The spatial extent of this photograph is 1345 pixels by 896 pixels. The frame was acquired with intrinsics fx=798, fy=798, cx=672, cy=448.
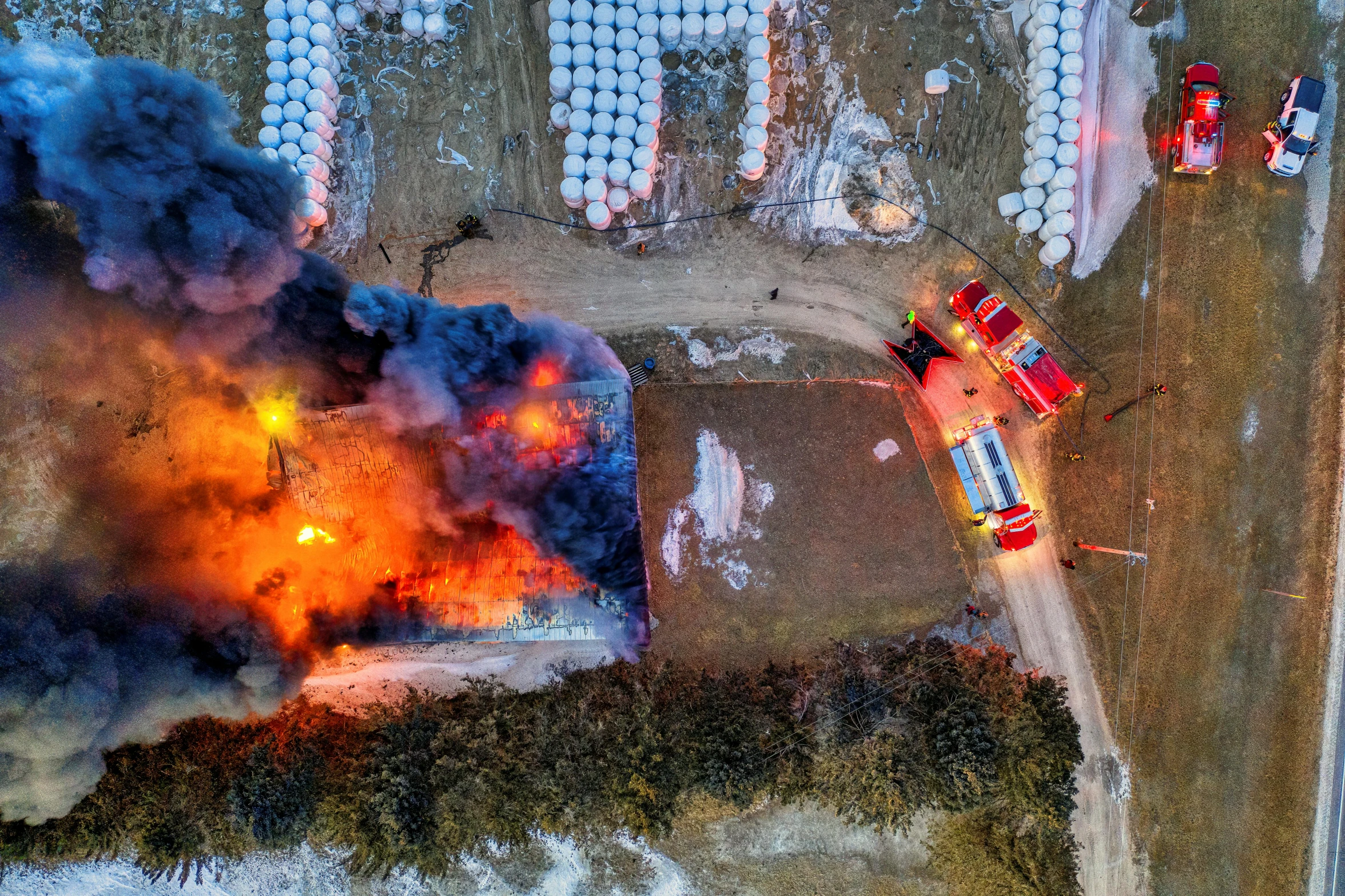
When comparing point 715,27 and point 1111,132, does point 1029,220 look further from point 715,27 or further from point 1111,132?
point 715,27

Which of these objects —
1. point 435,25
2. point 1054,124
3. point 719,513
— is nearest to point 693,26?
point 435,25

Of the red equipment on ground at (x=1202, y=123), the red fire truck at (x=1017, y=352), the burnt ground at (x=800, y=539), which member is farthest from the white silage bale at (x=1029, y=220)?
the burnt ground at (x=800, y=539)

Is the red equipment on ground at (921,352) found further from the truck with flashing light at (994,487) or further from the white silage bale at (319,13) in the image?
the white silage bale at (319,13)

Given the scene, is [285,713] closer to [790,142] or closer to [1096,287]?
[790,142]

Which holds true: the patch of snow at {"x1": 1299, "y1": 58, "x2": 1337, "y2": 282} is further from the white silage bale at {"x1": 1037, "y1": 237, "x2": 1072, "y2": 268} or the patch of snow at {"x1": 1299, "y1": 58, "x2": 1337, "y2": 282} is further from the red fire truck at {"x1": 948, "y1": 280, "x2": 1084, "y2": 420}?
the red fire truck at {"x1": 948, "y1": 280, "x2": 1084, "y2": 420}

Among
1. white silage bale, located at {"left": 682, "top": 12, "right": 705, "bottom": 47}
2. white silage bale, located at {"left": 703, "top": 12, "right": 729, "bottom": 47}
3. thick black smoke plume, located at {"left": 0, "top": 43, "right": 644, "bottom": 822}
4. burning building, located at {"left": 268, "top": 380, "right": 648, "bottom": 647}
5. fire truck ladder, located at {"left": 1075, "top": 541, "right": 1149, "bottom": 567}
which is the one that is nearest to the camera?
thick black smoke plume, located at {"left": 0, "top": 43, "right": 644, "bottom": 822}

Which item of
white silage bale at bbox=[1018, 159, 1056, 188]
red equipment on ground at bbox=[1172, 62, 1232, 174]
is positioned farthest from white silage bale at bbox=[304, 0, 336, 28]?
red equipment on ground at bbox=[1172, 62, 1232, 174]
